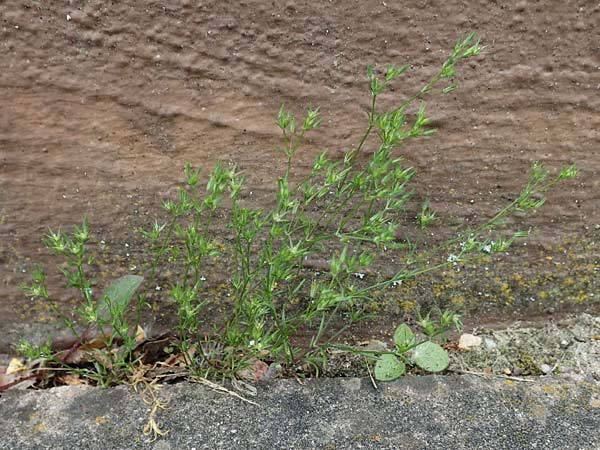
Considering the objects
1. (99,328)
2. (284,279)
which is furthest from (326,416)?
(99,328)

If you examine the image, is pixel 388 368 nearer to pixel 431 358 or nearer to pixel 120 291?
pixel 431 358

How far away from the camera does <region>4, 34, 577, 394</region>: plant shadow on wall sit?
1634mm

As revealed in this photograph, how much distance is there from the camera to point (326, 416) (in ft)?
5.20

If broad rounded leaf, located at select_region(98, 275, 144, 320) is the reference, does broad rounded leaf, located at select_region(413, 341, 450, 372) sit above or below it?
below

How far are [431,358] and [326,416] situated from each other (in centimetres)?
37

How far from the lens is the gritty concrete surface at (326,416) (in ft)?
4.94

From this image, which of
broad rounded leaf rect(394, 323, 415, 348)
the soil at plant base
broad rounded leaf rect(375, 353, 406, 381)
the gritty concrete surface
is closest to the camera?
the gritty concrete surface

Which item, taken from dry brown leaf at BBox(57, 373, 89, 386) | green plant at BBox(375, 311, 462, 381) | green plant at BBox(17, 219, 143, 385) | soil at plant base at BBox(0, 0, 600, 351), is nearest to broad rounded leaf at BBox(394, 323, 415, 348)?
green plant at BBox(375, 311, 462, 381)

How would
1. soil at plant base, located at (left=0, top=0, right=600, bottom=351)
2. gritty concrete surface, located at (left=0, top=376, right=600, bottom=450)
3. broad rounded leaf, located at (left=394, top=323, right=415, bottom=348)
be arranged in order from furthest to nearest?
broad rounded leaf, located at (left=394, top=323, right=415, bottom=348) → soil at plant base, located at (left=0, top=0, right=600, bottom=351) → gritty concrete surface, located at (left=0, top=376, right=600, bottom=450)

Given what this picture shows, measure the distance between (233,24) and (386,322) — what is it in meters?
0.95

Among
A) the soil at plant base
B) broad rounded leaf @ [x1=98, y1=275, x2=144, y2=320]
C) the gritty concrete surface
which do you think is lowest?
the gritty concrete surface

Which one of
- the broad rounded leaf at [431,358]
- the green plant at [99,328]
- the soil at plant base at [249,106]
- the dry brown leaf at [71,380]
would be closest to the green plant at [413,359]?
the broad rounded leaf at [431,358]

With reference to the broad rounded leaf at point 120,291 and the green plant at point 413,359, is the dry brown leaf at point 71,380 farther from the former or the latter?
the green plant at point 413,359

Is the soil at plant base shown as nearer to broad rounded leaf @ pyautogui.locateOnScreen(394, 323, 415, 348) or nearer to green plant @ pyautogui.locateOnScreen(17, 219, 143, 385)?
green plant @ pyautogui.locateOnScreen(17, 219, 143, 385)
